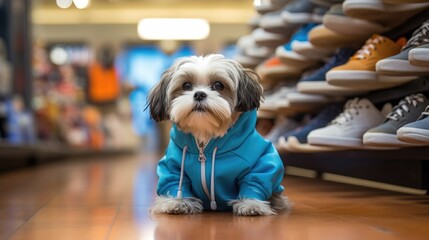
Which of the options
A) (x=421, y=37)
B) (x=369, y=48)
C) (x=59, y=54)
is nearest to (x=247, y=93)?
(x=421, y=37)

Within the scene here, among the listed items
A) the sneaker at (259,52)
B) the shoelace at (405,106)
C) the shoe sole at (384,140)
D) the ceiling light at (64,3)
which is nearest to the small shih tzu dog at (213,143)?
the shoe sole at (384,140)

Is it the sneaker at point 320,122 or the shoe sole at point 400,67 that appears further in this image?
the sneaker at point 320,122

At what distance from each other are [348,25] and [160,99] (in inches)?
38.9

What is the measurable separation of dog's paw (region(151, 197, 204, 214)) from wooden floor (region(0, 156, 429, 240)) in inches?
1.5

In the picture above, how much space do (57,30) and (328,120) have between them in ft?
38.0

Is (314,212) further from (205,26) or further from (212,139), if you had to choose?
(205,26)

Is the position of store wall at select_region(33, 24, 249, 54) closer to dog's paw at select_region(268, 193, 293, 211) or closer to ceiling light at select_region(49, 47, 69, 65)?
ceiling light at select_region(49, 47, 69, 65)

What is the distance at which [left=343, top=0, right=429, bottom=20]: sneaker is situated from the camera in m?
2.41

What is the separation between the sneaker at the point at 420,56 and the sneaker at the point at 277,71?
1.39 m

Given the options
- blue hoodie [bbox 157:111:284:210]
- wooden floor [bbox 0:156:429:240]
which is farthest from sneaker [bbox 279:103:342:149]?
blue hoodie [bbox 157:111:284:210]

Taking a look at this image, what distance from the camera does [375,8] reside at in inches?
95.4

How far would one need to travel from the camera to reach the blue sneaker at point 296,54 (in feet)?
10.3

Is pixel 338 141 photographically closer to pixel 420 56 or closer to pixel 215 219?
pixel 420 56

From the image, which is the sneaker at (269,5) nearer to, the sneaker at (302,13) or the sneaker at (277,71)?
the sneaker at (277,71)
